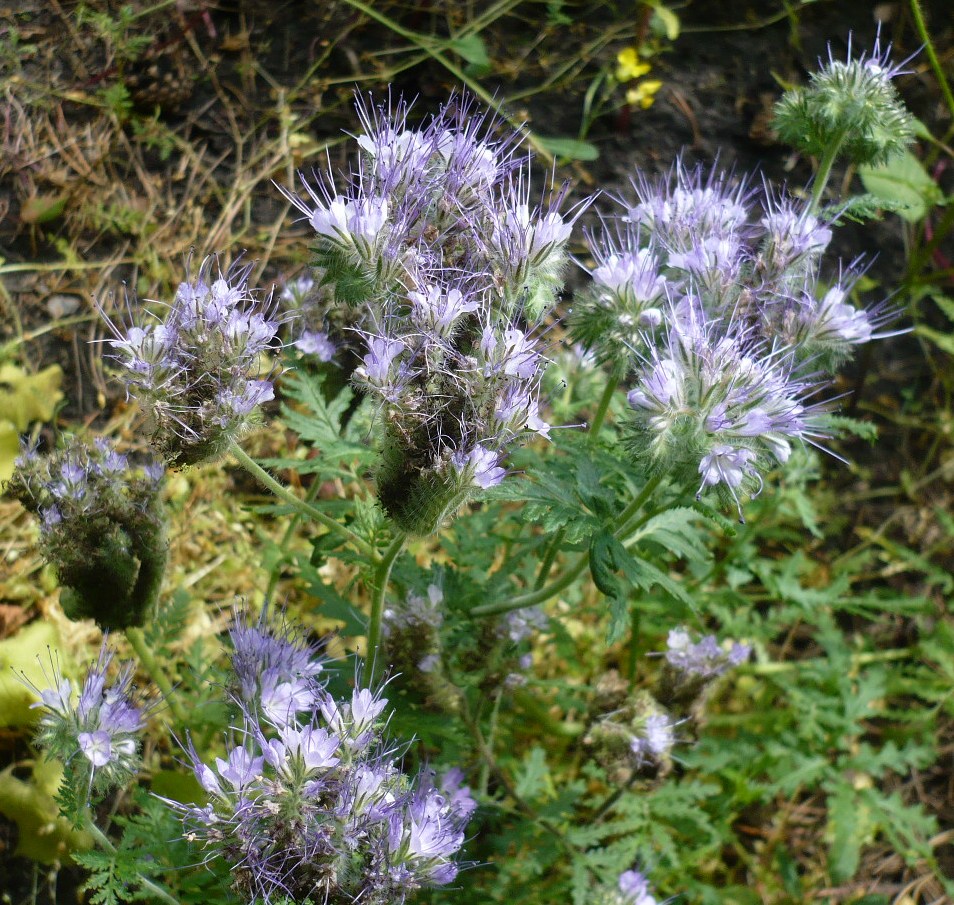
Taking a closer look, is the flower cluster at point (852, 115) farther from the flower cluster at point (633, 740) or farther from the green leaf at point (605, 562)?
the flower cluster at point (633, 740)

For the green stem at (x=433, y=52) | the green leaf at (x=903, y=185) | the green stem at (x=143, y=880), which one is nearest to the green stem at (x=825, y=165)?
the green leaf at (x=903, y=185)

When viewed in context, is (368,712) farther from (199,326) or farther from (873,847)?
(873,847)

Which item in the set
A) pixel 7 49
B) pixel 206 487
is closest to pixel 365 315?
pixel 206 487

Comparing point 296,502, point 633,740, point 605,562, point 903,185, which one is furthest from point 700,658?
point 903,185

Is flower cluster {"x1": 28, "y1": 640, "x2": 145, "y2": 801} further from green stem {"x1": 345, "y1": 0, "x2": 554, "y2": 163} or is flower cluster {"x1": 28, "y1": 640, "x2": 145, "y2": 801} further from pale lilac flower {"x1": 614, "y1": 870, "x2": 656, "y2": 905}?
green stem {"x1": 345, "y1": 0, "x2": 554, "y2": 163}

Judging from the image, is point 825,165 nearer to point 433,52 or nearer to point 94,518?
point 94,518
